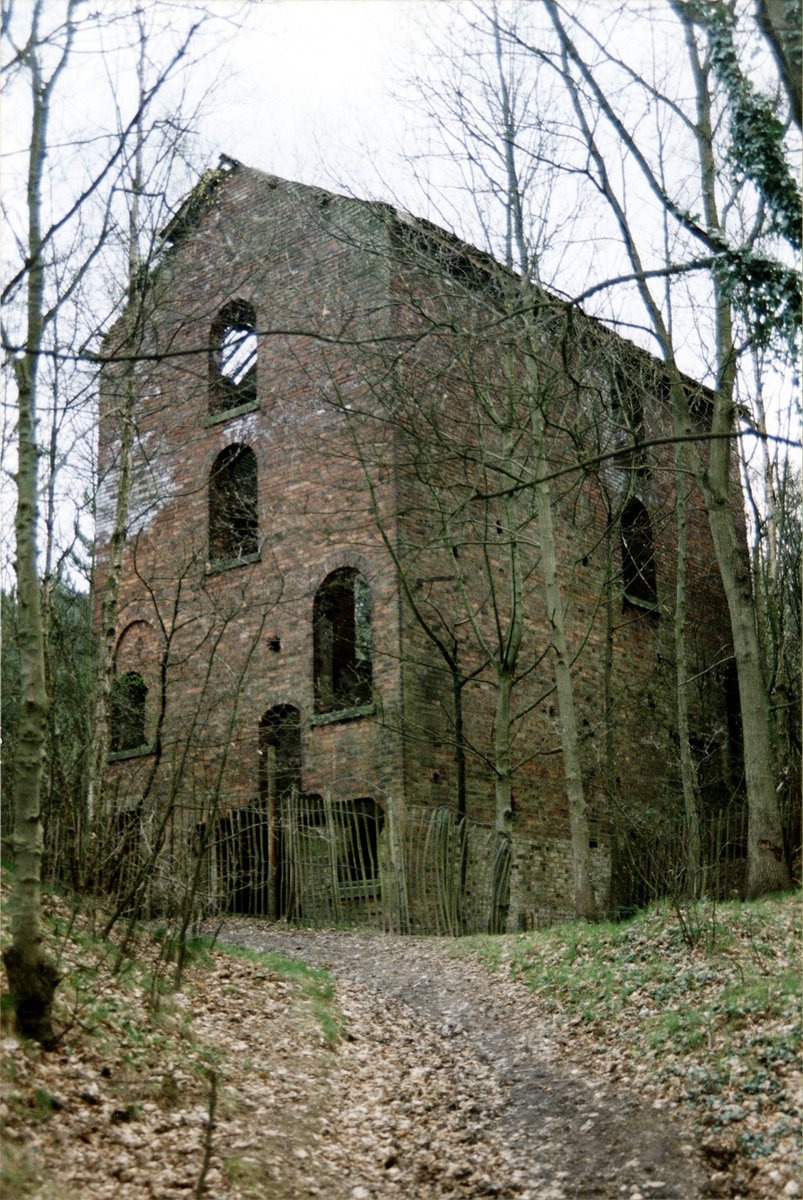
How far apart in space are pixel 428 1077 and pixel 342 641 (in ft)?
35.2

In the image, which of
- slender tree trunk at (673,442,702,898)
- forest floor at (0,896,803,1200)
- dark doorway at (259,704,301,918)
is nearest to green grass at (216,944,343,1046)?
forest floor at (0,896,803,1200)

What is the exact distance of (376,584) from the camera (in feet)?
58.0

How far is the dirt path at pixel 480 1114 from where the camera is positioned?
6426mm

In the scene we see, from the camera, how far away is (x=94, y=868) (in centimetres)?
962

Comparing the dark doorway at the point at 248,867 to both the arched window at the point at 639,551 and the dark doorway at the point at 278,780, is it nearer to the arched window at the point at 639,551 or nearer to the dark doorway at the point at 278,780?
the dark doorway at the point at 278,780

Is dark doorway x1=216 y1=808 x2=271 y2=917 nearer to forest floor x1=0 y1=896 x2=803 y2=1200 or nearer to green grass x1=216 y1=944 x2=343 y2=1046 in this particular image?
green grass x1=216 y1=944 x2=343 y2=1046

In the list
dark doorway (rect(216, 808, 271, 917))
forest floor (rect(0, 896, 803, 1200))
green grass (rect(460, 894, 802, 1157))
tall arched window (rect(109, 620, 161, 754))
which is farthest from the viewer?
tall arched window (rect(109, 620, 161, 754))

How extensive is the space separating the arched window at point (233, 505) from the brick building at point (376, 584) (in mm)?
47

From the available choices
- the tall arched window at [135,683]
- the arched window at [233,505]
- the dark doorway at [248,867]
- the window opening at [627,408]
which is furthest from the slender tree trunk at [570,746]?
the tall arched window at [135,683]

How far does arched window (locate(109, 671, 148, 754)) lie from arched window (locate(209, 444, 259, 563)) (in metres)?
2.56

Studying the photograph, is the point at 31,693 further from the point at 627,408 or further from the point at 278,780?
the point at 627,408

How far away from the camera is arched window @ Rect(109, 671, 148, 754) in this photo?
19.6 m

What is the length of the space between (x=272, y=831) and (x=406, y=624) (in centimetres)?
344

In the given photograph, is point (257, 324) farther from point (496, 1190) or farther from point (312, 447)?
point (496, 1190)
